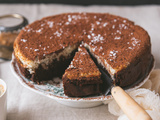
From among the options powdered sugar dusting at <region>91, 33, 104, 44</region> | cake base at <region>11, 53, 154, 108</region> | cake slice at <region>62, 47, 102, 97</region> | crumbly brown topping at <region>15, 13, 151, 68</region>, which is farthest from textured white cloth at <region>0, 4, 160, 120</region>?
powdered sugar dusting at <region>91, 33, 104, 44</region>

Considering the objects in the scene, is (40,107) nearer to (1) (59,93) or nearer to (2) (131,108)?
(1) (59,93)

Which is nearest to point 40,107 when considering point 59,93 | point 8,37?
point 59,93

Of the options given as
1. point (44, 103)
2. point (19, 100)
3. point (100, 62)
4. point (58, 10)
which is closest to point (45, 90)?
point (44, 103)

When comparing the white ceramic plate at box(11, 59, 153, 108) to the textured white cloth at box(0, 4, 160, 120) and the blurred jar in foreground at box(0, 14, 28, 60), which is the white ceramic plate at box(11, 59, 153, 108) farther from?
the blurred jar in foreground at box(0, 14, 28, 60)

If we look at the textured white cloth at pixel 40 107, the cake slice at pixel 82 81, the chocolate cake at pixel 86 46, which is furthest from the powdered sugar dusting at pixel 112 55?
the textured white cloth at pixel 40 107

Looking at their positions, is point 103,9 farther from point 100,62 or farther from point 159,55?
point 100,62

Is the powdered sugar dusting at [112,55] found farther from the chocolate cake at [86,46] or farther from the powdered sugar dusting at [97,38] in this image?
the powdered sugar dusting at [97,38]

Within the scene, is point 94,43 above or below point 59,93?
above
